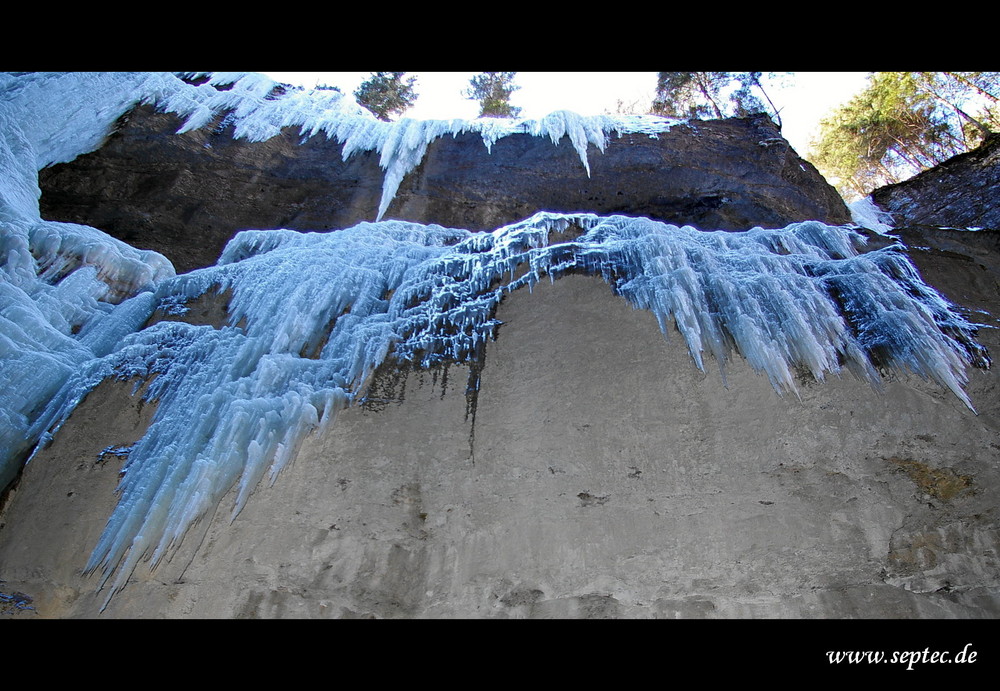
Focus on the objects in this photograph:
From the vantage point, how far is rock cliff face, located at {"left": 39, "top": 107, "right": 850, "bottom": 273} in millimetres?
10070

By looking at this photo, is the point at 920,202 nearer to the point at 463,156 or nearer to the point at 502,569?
the point at 463,156

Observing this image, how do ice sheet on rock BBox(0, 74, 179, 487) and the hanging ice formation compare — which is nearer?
the hanging ice formation

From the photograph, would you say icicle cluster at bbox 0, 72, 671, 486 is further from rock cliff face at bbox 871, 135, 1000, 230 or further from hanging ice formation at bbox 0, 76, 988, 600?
rock cliff face at bbox 871, 135, 1000, 230

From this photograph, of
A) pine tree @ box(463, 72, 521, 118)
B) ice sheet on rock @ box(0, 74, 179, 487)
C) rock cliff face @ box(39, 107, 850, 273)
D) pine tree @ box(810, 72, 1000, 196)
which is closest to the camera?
ice sheet on rock @ box(0, 74, 179, 487)

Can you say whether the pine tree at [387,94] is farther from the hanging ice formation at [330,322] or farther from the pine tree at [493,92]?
the hanging ice formation at [330,322]

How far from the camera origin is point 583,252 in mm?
5695

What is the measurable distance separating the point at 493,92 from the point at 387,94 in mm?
3028

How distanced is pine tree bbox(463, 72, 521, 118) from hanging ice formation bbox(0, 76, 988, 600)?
1126 cm

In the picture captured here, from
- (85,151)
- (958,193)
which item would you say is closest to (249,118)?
(85,151)

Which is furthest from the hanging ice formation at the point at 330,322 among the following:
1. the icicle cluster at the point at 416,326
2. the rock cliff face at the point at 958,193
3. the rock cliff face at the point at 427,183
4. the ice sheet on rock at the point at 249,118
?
the rock cliff face at the point at 958,193

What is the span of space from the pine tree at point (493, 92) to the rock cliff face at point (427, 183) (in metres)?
6.13

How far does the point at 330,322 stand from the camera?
232 inches

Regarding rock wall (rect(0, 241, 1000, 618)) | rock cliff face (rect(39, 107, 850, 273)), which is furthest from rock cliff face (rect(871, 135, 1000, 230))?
rock wall (rect(0, 241, 1000, 618))
